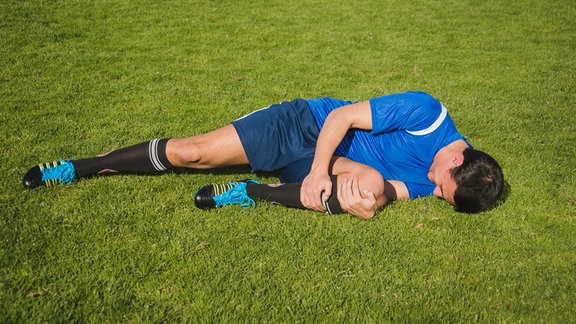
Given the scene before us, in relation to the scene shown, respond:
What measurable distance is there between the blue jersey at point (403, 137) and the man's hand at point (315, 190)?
0.66 metres

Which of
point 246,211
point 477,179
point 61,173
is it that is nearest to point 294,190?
point 246,211

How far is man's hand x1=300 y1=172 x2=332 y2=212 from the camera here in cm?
368

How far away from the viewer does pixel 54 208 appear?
370 cm

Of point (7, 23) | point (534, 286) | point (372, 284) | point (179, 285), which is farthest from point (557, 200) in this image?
point (7, 23)

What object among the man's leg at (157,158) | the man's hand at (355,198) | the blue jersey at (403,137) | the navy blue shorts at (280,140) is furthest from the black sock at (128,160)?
the man's hand at (355,198)

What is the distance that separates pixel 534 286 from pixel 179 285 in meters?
2.80

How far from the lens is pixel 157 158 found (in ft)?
13.3

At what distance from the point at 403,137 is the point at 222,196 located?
1.80 metres

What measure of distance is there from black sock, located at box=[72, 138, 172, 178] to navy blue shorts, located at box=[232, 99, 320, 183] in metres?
0.76

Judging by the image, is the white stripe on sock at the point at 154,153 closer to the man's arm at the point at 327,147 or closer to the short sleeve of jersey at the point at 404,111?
the man's arm at the point at 327,147

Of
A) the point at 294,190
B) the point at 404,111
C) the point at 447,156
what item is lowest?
the point at 294,190

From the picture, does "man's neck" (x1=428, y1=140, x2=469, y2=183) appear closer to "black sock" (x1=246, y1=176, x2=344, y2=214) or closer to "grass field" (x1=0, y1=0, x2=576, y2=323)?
"grass field" (x1=0, y1=0, x2=576, y2=323)

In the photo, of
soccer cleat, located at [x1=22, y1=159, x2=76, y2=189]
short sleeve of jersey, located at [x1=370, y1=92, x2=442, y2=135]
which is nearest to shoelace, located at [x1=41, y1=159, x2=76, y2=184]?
soccer cleat, located at [x1=22, y1=159, x2=76, y2=189]

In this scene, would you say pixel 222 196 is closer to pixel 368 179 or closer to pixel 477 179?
pixel 368 179
